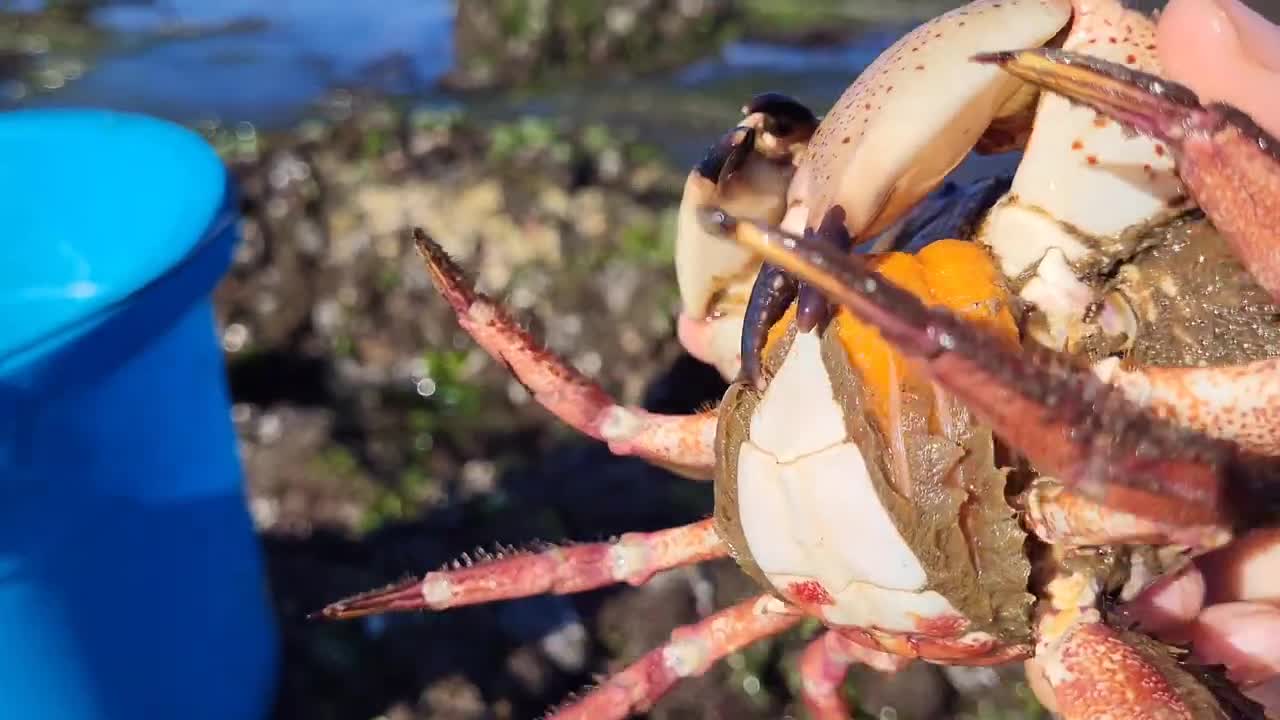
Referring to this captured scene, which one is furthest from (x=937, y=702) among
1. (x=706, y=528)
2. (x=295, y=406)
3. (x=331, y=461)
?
(x=295, y=406)

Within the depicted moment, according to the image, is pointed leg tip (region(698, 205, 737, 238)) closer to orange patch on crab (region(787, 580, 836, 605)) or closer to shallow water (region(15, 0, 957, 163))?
orange patch on crab (region(787, 580, 836, 605))

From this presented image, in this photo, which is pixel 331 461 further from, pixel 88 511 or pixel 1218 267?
pixel 1218 267

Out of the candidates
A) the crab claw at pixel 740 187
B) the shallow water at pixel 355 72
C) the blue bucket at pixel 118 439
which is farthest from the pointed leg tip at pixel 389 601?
the shallow water at pixel 355 72

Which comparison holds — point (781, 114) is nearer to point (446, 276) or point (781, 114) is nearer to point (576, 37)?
point (446, 276)

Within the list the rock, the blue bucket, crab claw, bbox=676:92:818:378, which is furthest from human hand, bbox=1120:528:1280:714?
the rock

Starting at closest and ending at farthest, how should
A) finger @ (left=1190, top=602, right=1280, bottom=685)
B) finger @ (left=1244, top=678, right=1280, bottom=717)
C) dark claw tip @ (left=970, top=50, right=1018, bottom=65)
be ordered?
dark claw tip @ (left=970, top=50, right=1018, bottom=65) → finger @ (left=1190, top=602, right=1280, bottom=685) → finger @ (left=1244, top=678, right=1280, bottom=717)
